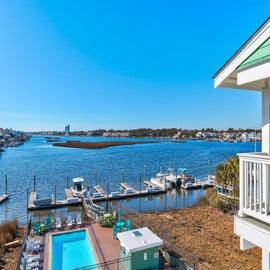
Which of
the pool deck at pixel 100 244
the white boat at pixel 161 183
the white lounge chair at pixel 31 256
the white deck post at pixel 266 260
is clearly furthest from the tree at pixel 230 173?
the white deck post at pixel 266 260

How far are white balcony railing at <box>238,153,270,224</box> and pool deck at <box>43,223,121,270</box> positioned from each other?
695 centimetres

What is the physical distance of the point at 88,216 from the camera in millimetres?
16812

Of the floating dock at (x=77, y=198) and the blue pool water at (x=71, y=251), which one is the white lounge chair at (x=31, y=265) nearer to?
the blue pool water at (x=71, y=251)

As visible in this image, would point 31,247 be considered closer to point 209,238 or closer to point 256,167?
point 209,238

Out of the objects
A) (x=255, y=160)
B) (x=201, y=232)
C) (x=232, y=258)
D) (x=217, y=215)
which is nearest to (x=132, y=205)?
(x=217, y=215)

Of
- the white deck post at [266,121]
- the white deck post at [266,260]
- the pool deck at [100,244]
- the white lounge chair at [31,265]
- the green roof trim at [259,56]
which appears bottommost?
the pool deck at [100,244]

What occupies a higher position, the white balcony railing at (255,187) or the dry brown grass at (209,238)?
the white balcony railing at (255,187)

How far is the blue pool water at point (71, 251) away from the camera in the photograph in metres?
9.87

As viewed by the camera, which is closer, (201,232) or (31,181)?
(201,232)

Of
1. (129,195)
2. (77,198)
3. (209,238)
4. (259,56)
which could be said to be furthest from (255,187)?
(129,195)

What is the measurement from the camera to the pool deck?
9.73 metres

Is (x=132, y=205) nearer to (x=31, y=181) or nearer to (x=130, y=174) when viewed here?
(x=130, y=174)

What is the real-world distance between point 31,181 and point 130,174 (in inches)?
581

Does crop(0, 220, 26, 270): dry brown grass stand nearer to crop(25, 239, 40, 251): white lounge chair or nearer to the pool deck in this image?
crop(25, 239, 40, 251): white lounge chair
